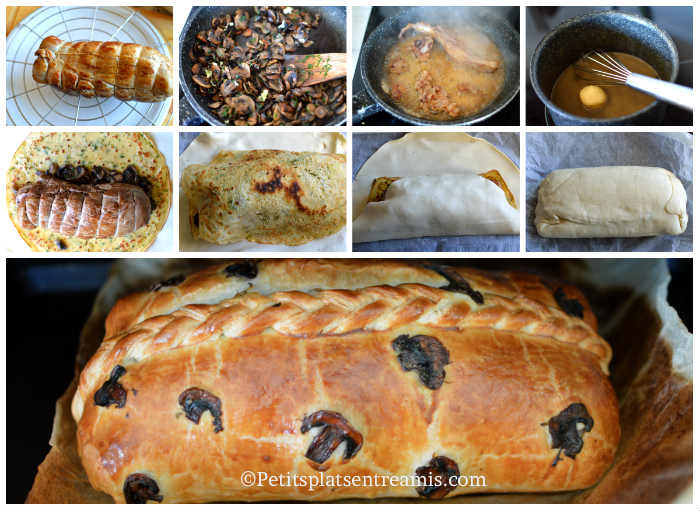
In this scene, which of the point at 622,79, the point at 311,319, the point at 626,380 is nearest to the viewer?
the point at 622,79

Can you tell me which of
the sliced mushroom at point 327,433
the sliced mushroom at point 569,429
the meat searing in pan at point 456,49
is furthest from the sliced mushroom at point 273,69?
the sliced mushroom at point 569,429

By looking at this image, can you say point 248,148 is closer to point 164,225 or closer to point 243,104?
point 243,104

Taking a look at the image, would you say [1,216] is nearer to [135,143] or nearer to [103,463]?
[135,143]

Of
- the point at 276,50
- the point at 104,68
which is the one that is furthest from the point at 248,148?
the point at 104,68

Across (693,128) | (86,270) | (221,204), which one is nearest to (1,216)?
(86,270)

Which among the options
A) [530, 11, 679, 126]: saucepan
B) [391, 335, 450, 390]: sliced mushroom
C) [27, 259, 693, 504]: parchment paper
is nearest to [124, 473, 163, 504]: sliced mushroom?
[27, 259, 693, 504]: parchment paper

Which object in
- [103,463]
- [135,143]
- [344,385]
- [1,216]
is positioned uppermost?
[135,143]
